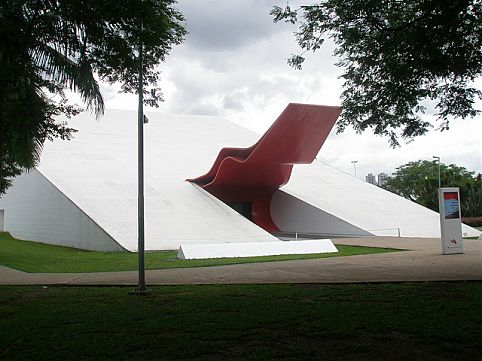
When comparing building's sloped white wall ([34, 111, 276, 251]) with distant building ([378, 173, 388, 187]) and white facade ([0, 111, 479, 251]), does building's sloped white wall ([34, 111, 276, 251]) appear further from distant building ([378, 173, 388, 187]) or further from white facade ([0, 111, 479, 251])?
distant building ([378, 173, 388, 187])

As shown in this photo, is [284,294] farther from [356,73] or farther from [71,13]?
[71,13]

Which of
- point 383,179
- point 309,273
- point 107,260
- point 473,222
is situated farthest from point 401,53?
point 383,179

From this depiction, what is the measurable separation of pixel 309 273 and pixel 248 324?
544 cm

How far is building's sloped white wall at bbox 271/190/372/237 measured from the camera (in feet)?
77.7

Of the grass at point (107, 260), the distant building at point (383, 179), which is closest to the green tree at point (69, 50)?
the grass at point (107, 260)

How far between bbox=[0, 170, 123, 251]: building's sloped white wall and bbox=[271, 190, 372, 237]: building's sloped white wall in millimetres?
10474

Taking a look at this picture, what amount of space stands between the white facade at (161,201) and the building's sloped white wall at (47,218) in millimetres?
44

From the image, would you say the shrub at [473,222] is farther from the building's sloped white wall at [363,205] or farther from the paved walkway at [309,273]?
the paved walkway at [309,273]

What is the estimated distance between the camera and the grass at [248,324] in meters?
5.18

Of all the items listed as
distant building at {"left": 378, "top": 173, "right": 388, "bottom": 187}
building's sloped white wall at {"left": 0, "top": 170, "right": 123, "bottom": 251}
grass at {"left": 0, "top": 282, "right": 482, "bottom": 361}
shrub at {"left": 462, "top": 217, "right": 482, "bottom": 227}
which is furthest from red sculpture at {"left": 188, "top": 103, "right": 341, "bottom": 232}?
distant building at {"left": 378, "top": 173, "right": 388, "bottom": 187}

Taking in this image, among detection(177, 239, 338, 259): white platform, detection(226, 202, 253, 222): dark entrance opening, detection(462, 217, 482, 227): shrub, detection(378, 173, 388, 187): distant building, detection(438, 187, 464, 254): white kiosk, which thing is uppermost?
detection(378, 173, 388, 187): distant building

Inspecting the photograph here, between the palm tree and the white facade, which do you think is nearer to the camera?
the palm tree

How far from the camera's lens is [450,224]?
15.2 metres

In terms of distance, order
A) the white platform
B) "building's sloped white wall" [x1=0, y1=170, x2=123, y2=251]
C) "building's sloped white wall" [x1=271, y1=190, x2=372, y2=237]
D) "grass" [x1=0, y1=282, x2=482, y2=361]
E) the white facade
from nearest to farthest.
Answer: "grass" [x1=0, y1=282, x2=482, y2=361]
the white platform
"building's sloped white wall" [x1=0, y1=170, x2=123, y2=251]
the white facade
"building's sloped white wall" [x1=271, y1=190, x2=372, y2=237]
